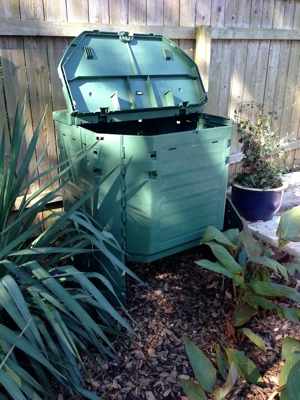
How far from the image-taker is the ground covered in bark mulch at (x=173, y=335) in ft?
6.11

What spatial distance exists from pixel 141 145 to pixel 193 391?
1.21m

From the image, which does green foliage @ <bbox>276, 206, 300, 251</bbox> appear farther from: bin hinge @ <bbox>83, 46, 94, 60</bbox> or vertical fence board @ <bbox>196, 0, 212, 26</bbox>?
vertical fence board @ <bbox>196, 0, 212, 26</bbox>

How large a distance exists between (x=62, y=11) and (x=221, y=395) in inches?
102

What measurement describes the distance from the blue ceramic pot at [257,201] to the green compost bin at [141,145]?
875mm

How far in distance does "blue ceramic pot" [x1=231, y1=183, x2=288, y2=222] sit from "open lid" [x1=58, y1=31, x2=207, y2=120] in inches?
37.9

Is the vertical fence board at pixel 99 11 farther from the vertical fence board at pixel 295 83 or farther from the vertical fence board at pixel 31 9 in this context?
the vertical fence board at pixel 295 83

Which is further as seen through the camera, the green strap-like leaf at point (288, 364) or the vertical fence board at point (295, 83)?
the vertical fence board at point (295, 83)

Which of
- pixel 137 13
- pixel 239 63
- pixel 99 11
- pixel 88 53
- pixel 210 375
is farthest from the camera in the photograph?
pixel 239 63

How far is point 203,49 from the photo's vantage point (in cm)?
342

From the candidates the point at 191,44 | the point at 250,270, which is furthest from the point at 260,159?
the point at 250,270

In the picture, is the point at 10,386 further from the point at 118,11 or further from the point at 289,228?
the point at 118,11

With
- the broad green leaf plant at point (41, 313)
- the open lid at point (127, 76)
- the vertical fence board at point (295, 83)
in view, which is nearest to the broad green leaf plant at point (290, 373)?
the broad green leaf plant at point (41, 313)

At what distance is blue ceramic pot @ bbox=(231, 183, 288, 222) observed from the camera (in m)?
3.34

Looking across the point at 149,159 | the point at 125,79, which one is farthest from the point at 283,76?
the point at 149,159
